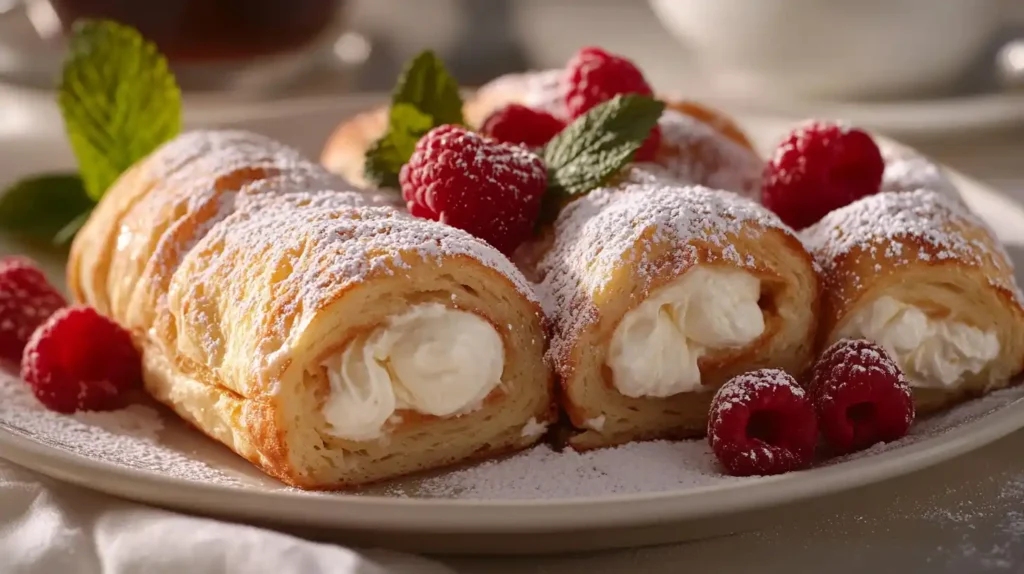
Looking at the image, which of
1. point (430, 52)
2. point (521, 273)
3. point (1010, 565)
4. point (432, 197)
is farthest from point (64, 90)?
point (1010, 565)

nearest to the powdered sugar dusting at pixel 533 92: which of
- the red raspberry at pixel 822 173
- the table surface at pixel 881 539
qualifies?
the red raspberry at pixel 822 173

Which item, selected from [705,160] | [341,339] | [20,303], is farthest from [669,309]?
[20,303]

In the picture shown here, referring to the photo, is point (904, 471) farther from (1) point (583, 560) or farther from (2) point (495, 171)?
(2) point (495, 171)

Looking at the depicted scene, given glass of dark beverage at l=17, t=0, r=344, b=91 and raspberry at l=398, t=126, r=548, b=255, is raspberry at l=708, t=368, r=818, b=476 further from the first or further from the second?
glass of dark beverage at l=17, t=0, r=344, b=91

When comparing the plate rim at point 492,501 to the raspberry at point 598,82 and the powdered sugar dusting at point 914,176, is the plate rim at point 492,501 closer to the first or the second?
the powdered sugar dusting at point 914,176

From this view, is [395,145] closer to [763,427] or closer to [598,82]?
[598,82]
